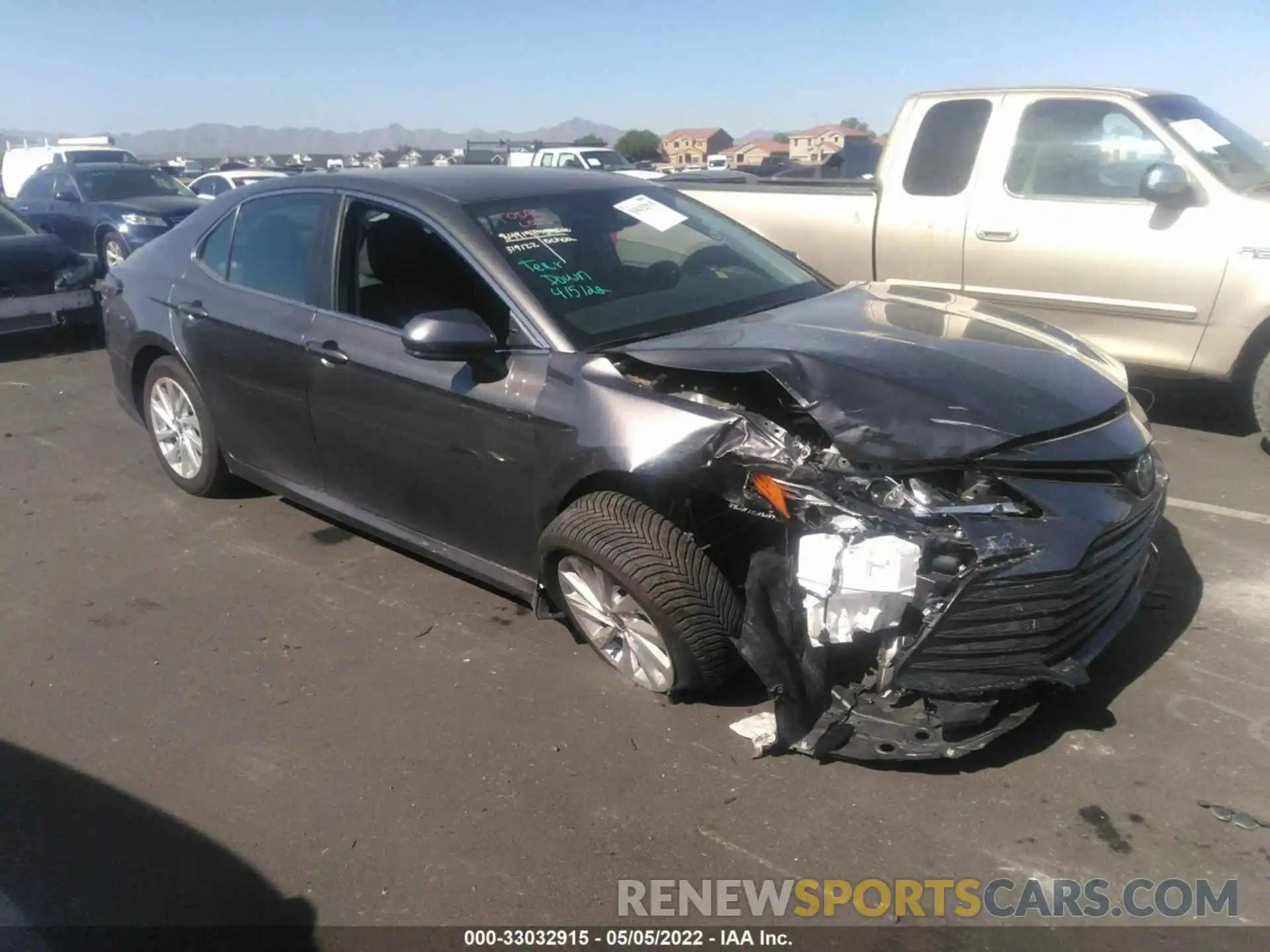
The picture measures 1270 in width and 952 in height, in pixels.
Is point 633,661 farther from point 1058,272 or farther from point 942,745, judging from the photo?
point 1058,272

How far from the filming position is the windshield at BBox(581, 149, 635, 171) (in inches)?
880

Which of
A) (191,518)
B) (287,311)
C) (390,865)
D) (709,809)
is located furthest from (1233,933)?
(191,518)

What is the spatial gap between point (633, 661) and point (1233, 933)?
72.7 inches

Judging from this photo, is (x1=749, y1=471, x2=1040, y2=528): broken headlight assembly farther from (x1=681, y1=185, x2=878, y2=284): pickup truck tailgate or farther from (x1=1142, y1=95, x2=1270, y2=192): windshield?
(x1=681, y1=185, x2=878, y2=284): pickup truck tailgate

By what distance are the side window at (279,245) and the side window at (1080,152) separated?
412 centimetres

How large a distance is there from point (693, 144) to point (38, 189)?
4868 centimetres

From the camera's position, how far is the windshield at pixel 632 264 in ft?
12.2

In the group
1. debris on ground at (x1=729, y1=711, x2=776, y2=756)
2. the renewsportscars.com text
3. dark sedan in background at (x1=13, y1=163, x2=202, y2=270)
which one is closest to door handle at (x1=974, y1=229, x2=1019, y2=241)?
debris on ground at (x1=729, y1=711, x2=776, y2=756)

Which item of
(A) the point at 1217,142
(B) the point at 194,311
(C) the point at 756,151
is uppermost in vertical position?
(A) the point at 1217,142

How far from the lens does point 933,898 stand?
8.58 ft

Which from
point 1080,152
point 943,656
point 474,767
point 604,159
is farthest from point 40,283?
point 604,159

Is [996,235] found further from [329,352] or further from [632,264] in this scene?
[329,352]

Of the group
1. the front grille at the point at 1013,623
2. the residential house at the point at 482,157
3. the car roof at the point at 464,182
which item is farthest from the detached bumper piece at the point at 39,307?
the residential house at the point at 482,157

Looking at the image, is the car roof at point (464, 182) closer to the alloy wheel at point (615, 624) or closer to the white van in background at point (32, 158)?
the alloy wheel at point (615, 624)
